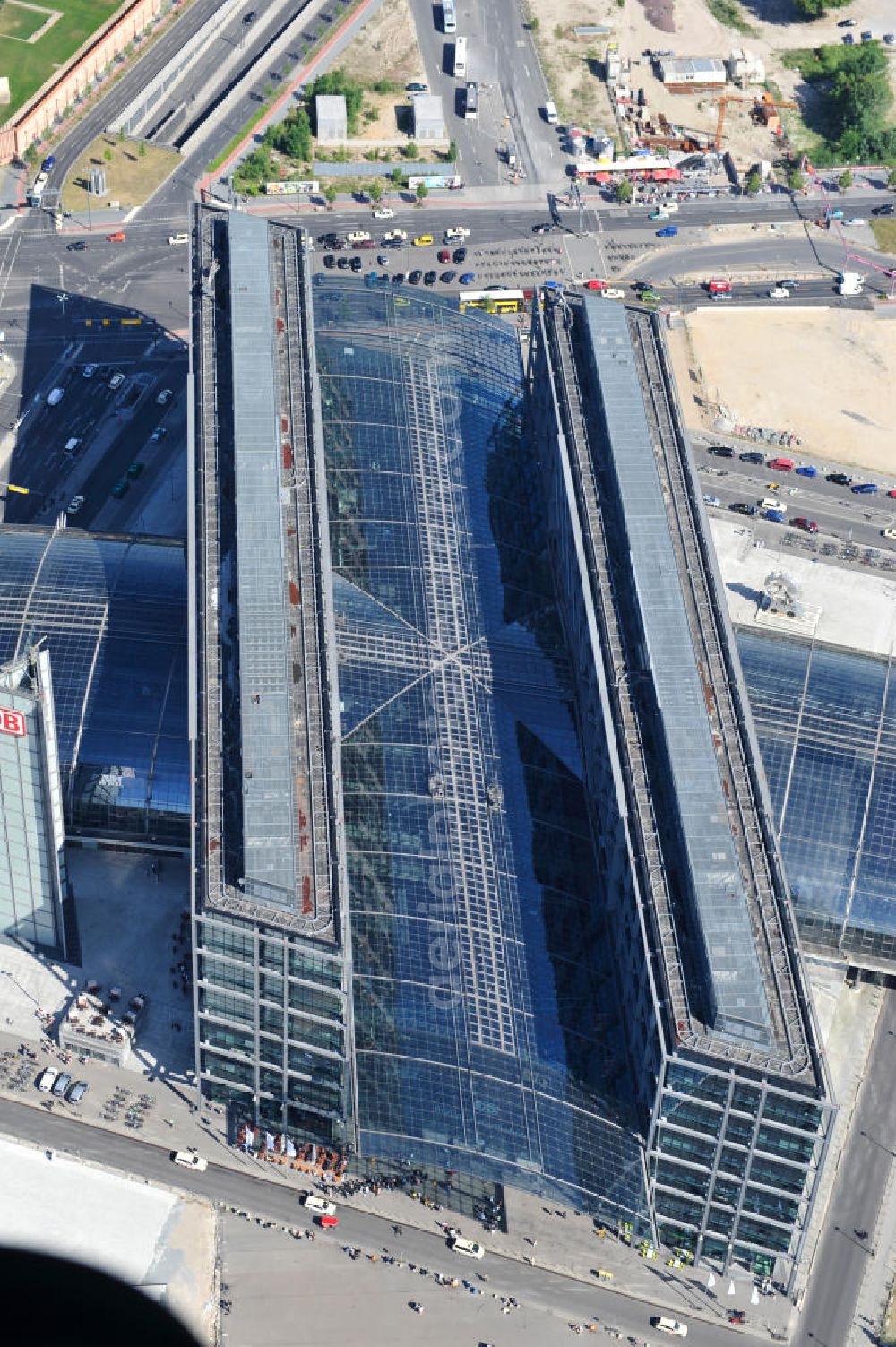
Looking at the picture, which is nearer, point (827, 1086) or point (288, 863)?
point (827, 1086)

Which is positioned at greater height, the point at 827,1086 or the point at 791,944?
the point at 791,944

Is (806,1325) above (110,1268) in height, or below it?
above

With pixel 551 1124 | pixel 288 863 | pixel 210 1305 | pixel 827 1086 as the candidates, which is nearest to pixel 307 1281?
pixel 210 1305

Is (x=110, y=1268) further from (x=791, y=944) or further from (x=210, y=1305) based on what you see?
(x=791, y=944)

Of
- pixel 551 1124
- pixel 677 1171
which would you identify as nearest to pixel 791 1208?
pixel 677 1171

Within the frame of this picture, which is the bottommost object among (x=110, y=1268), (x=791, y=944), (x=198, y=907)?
(x=110, y=1268)

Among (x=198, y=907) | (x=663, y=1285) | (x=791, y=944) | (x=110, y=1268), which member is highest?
(x=791, y=944)

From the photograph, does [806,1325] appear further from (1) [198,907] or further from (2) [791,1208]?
(1) [198,907]

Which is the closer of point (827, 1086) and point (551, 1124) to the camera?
point (827, 1086)

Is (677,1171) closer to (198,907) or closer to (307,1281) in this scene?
(307,1281)
